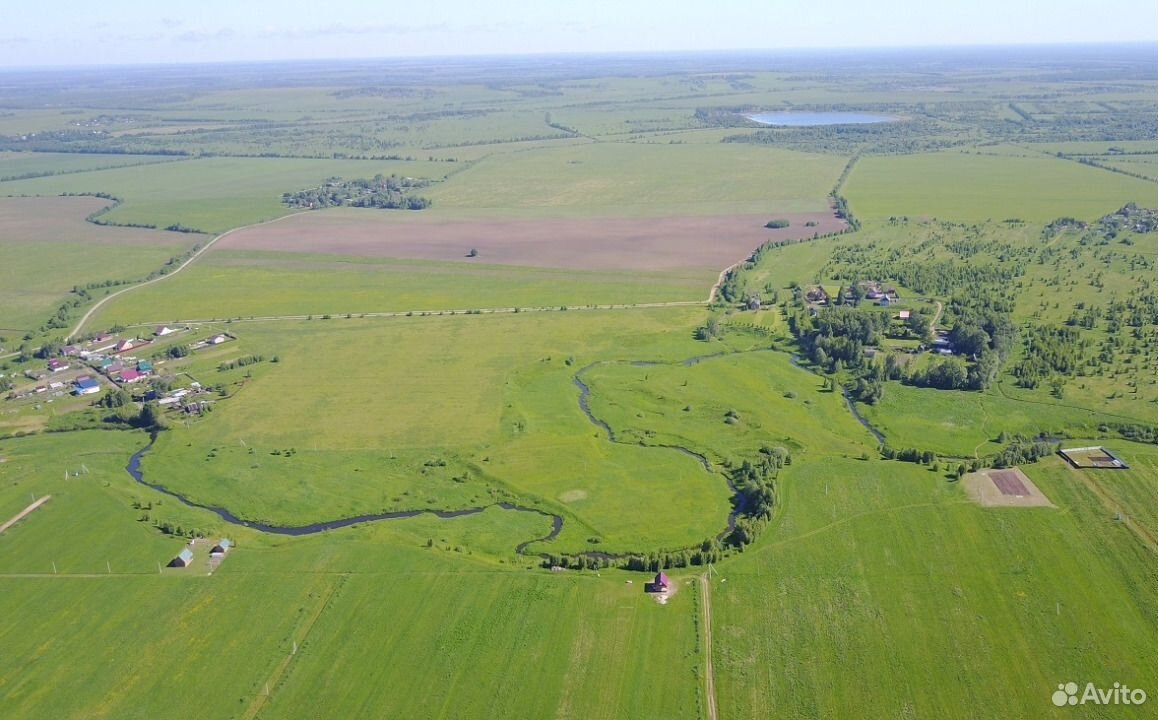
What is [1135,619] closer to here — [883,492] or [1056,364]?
[883,492]

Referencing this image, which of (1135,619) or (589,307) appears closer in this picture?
(1135,619)

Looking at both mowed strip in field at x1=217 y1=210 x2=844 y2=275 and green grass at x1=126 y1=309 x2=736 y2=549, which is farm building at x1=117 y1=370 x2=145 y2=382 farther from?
mowed strip in field at x1=217 y1=210 x2=844 y2=275

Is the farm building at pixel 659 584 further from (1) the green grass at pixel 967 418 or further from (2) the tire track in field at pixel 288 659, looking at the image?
(1) the green grass at pixel 967 418

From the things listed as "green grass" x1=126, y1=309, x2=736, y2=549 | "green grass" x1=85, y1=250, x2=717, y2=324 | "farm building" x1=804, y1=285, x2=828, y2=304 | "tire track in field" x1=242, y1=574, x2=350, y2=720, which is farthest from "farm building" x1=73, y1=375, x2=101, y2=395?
"farm building" x1=804, y1=285, x2=828, y2=304

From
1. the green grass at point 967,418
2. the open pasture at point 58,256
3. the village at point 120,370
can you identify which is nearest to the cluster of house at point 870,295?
the green grass at point 967,418

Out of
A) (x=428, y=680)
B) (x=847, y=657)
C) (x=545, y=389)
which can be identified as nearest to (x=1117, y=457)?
(x=847, y=657)

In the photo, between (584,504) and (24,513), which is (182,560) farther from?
(584,504)
